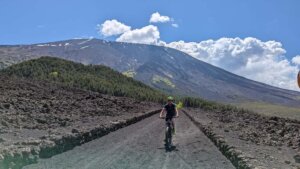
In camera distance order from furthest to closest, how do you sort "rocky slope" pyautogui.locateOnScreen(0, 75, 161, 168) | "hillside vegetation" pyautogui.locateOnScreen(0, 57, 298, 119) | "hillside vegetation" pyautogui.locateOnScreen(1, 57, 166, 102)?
"hillside vegetation" pyautogui.locateOnScreen(0, 57, 298, 119) < "hillside vegetation" pyautogui.locateOnScreen(1, 57, 166, 102) < "rocky slope" pyautogui.locateOnScreen(0, 75, 161, 168)

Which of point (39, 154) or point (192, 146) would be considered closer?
point (39, 154)

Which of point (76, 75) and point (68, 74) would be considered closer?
point (68, 74)

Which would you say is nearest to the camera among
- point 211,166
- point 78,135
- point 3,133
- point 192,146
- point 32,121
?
point 211,166

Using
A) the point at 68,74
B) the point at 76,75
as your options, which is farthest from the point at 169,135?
the point at 76,75

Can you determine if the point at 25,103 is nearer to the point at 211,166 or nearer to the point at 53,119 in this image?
the point at 53,119

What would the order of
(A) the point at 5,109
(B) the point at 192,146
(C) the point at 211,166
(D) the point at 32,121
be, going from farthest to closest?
(A) the point at 5,109, (D) the point at 32,121, (B) the point at 192,146, (C) the point at 211,166

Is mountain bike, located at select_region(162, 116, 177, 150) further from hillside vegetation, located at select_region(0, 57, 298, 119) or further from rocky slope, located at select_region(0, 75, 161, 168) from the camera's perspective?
hillside vegetation, located at select_region(0, 57, 298, 119)

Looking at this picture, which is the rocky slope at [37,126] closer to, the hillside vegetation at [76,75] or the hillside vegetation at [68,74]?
the hillside vegetation at [76,75]

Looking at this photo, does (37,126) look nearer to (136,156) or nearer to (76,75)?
(136,156)

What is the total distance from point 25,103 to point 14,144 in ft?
61.3

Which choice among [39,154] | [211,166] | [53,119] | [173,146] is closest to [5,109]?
[53,119]

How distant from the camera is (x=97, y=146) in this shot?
2295 centimetres

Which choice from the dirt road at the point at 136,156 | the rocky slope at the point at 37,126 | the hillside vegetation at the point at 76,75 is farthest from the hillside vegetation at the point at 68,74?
the dirt road at the point at 136,156

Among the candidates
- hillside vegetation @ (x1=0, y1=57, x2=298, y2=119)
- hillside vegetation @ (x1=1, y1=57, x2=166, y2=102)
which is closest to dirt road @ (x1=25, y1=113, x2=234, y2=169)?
hillside vegetation @ (x1=0, y1=57, x2=298, y2=119)
